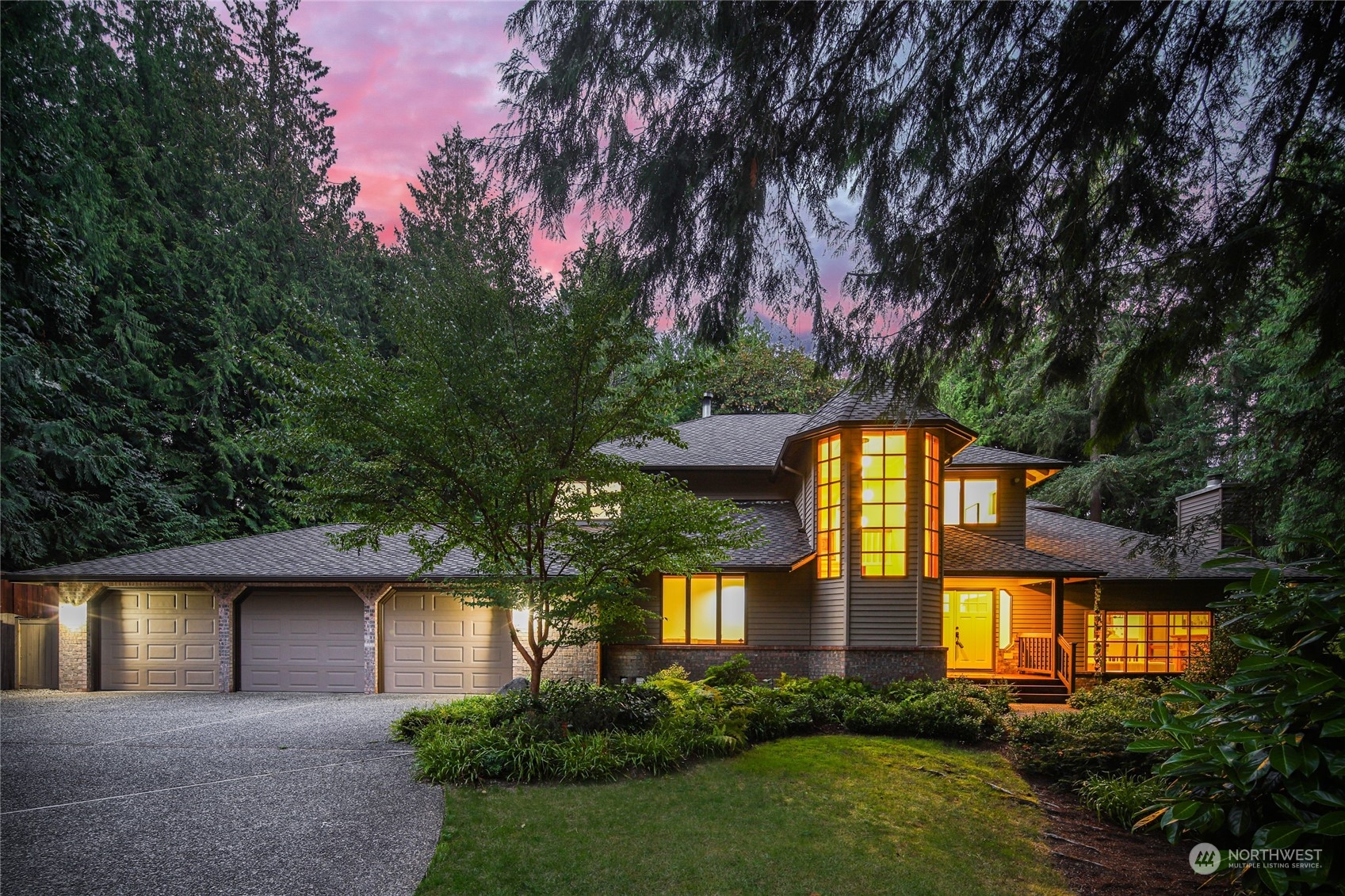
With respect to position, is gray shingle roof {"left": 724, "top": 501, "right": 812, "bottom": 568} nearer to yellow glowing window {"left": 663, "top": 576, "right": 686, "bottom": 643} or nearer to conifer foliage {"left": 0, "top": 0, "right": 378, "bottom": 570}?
yellow glowing window {"left": 663, "top": 576, "right": 686, "bottom": 643}

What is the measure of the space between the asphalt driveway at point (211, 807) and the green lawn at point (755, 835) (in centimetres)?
52

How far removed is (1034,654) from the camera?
13766 millimetres

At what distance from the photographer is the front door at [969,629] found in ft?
50.4

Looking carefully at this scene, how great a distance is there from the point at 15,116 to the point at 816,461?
49.5 feet

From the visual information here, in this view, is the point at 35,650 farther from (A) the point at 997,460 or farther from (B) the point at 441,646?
(A) the point at 997,460

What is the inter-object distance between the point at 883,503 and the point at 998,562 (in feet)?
9.28

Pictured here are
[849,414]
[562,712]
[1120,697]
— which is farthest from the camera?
[849,414]

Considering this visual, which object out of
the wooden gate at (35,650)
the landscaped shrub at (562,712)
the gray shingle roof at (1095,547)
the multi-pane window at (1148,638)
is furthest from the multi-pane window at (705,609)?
the wooden gate at (35,650)

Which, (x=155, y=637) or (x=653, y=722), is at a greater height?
(x=653, y=722)

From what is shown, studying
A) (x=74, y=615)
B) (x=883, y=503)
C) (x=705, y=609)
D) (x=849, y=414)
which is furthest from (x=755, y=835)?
(x=74, y=615)

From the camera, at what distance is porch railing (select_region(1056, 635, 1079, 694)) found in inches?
484

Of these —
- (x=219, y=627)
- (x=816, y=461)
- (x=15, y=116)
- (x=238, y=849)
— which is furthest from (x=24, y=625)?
(x=816, y=461)

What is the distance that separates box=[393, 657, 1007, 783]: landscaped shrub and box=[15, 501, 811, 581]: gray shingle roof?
271cm

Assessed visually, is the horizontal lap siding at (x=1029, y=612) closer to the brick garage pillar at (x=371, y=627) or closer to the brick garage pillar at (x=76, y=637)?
the brick garage pillar at (x=371, y=627)
